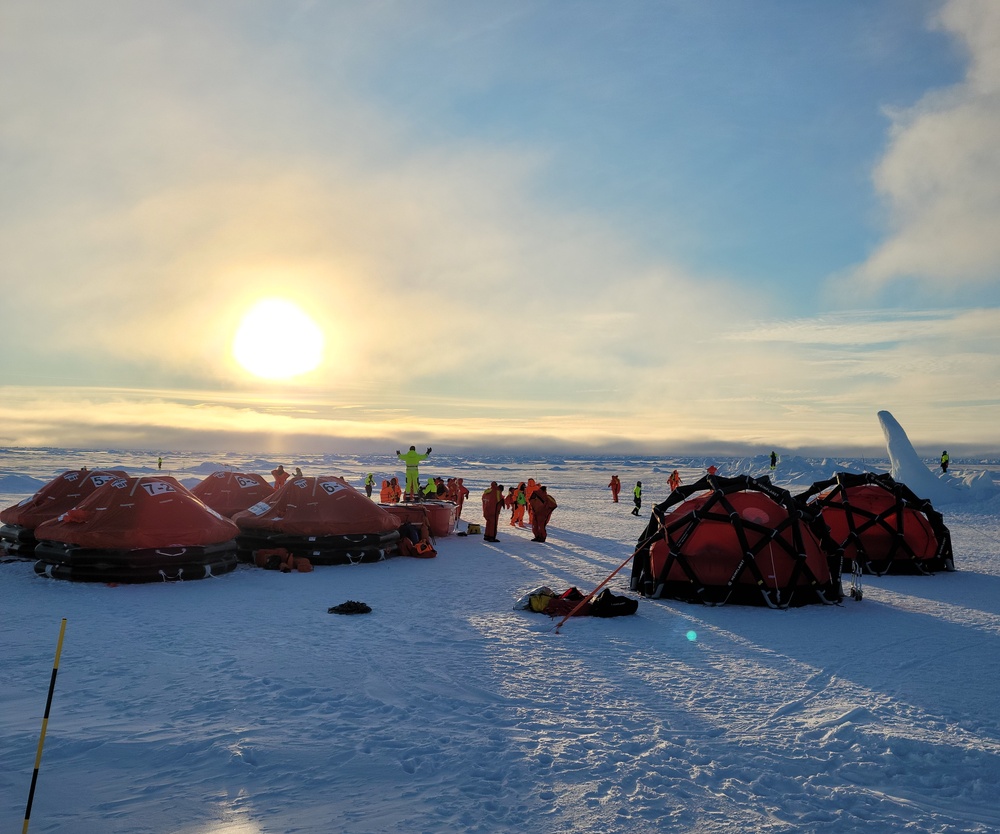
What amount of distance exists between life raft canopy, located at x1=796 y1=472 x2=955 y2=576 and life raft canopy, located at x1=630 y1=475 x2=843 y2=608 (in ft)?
9.84

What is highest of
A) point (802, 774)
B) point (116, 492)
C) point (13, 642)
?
point (116, 492)

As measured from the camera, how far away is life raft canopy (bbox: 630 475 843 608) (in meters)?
10.9

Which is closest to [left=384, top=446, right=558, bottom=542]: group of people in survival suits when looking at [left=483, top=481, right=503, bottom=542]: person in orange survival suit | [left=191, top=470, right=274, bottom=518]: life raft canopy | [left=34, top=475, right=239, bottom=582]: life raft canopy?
→ [left=483, top=481, right=503, bottom=542]: person in orange survival suit

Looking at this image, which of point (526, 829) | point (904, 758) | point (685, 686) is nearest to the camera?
point (526, 829)

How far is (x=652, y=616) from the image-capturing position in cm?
996

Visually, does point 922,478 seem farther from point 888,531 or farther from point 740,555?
point 740,555

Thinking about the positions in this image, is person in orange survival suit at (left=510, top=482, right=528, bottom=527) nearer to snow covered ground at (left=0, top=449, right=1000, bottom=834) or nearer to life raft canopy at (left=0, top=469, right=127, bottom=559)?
life raft canopy at (left=0, top=469, right=127, bottom=559)

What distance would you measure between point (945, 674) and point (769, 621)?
8.82 ft

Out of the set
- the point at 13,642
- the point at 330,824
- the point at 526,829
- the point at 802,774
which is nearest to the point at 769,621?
the point at 802,774

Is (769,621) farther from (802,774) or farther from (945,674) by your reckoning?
(802,774)

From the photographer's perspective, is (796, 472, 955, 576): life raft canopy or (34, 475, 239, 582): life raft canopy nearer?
(34, 475, 239, 582): life raft canopy

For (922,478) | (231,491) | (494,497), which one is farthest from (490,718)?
(922,478)

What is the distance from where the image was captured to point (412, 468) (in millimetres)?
21453

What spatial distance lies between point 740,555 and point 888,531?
19.2 ft
